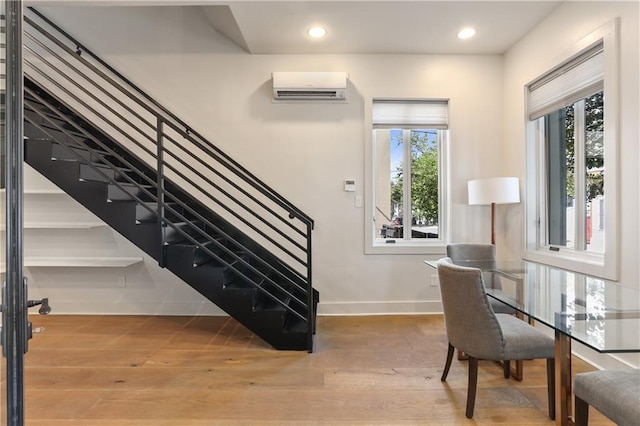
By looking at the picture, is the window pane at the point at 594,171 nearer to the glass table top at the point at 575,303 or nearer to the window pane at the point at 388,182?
the glass table top at the point at 575,303

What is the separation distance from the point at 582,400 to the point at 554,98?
2.67 m

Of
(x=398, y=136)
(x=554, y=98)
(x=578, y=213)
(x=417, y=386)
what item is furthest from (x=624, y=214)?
(x=398, y=136)

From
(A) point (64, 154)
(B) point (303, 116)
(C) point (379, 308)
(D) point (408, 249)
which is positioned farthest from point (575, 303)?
(A) point (64, 154)

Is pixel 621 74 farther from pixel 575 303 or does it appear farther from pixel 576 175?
pixel 575 303

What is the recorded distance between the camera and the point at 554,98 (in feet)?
10.4

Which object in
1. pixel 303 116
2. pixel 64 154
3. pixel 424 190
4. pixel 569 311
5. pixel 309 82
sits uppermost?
pixel 309 82

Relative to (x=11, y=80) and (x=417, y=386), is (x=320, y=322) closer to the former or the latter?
(x=417, y=386)

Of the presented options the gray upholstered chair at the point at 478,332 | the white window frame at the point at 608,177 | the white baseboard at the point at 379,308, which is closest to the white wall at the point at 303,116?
the white baseboard at the point at 379,308

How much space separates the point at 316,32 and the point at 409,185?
76.6 inches

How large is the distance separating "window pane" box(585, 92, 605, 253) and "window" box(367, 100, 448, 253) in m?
1.43

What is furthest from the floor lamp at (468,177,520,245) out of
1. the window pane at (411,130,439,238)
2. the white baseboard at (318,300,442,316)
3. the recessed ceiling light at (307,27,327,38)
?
the recessed ceiling light at (307,27,327,38)

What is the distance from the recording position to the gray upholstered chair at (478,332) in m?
1.86

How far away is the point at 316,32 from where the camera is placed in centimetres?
348

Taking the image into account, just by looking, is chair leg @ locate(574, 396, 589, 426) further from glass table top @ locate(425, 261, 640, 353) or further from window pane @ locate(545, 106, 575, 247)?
window pane @ locate(545, 106, 575, 247)
